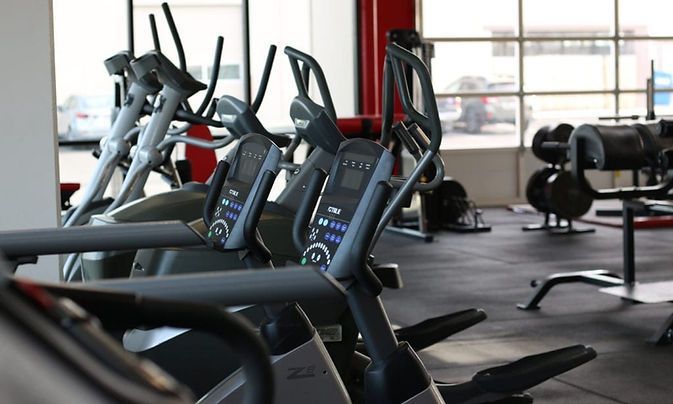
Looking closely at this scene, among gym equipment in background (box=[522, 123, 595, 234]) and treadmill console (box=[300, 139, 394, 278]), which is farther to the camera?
gym equipment in background (box=[522, 123, 595, 234])

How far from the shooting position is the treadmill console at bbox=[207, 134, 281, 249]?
Result: 2348 mm

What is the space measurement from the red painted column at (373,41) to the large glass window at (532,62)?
1.38 ft

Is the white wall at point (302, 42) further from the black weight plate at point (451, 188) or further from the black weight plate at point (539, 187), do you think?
the black weight plate at point (539, 187)

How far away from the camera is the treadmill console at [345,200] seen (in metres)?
2.06

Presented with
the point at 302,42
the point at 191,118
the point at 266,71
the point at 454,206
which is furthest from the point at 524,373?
the point at 302,42

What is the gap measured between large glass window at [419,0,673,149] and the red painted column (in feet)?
1.38

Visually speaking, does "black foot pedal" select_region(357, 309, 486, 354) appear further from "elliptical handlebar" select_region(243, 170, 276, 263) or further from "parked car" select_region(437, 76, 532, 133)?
"parked car" select_region(437, 76, 532, 133)

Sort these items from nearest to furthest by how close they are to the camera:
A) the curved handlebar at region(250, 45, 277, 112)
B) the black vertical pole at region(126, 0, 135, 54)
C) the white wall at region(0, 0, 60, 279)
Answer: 1. the white wall at region(0, 0, 60, 279)
2. the curved handlebar at region(250, 45, 277, 112)
3. the black vertical pole at region(126, 0, 135, 54)

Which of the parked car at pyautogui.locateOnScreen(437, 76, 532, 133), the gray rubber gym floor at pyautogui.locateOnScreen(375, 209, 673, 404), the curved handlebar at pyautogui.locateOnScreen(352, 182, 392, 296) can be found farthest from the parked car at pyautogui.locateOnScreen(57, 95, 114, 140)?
the curved handlebar at pyautogui.locateOnScreen(352, 182, 392, 296)

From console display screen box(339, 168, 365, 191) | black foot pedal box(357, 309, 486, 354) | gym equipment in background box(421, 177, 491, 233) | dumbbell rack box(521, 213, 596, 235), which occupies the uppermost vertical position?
console display screen box(339, 168, 365, 191)

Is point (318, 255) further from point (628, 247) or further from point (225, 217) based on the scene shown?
point (628, 247)

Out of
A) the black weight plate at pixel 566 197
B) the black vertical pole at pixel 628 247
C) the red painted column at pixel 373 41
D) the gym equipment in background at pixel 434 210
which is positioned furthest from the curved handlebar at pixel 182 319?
the red painted column at pixel 373 41

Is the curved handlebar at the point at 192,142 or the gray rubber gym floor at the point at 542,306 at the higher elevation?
the curved handlebar at the point at 192,142

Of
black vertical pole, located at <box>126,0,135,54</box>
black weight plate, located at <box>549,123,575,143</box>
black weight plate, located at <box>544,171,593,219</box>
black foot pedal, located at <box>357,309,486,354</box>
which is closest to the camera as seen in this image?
black foot pedal, located at <box>357,309,486,354</box>
